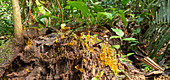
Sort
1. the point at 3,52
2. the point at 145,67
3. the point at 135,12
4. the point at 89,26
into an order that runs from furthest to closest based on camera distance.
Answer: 1. the point at 135,12
2. the point at 89,26
3. the point at 145,67
4. the point at 3,52

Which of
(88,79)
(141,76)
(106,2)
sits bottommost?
(141,76)

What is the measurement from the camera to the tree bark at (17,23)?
1.19m

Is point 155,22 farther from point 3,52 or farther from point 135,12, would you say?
point 3,52

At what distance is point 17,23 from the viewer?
1.26m

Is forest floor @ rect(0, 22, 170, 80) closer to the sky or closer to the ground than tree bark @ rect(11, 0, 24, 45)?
closer to the ground

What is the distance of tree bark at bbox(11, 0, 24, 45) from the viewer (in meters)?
1.19

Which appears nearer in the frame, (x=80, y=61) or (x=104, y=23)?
(x=80, y=61)

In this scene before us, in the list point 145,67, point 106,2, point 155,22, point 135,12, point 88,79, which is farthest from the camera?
point 106,2

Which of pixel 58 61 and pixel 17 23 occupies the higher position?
pixel 17 23

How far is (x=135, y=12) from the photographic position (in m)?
2.83

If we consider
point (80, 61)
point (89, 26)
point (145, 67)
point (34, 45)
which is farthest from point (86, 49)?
point (145, 67)

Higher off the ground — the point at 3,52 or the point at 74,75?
the point at 3,52

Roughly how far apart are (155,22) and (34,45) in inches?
88.1

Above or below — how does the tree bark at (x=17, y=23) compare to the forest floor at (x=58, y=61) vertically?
above
